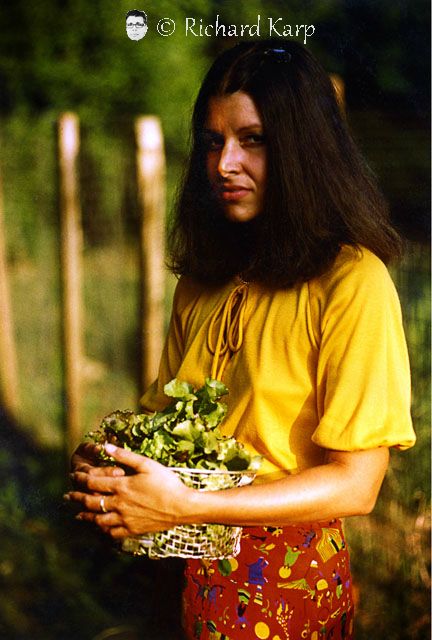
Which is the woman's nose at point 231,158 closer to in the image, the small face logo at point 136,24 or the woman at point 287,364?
the woman at point 287,364

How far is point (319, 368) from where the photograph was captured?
1456mm

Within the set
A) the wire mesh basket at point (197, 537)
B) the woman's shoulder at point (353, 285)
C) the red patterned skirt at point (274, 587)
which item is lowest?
the red patterned skirt at point (274, 587)

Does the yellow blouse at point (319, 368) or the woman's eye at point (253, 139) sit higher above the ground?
the woman's eye at point (253, 139)

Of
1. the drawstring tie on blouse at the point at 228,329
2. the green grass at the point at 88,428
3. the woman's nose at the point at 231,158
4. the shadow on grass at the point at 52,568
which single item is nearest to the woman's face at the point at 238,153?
the woman's nose at the point at 231,158

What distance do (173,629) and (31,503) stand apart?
79 centimetres

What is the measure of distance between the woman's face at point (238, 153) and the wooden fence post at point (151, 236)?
0.97 m

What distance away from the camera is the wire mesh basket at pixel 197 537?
1406 millimetres

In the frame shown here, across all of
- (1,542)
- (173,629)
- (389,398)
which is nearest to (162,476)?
(389,398)

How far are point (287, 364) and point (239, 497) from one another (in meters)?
0.25

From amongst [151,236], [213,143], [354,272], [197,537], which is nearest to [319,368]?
[354,272]

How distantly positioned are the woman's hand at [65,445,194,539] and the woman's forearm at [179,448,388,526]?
3cm

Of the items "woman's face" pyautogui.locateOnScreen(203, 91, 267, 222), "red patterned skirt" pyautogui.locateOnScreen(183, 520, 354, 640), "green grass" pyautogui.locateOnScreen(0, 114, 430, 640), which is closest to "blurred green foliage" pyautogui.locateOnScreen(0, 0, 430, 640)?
"green grass" pyautogui.locateOnScreen(0, 114, 430, 640)

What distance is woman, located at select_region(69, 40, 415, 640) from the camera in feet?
4.63

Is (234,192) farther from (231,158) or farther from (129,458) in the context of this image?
(129,458)
